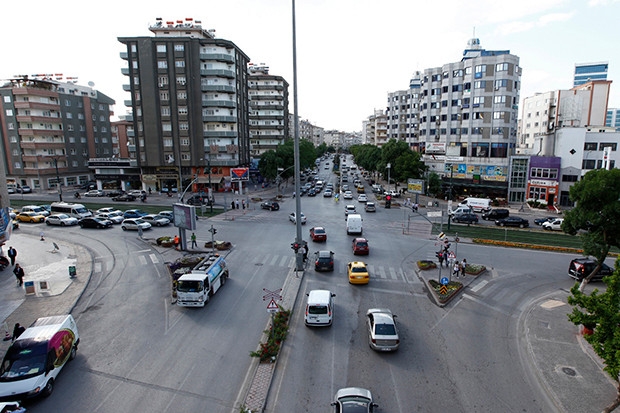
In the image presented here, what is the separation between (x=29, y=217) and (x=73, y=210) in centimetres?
513

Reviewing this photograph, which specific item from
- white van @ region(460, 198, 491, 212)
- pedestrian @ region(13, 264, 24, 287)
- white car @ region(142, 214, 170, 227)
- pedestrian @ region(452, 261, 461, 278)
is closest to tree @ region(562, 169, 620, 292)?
pedestrian @ region(452, 261, 461, 278)

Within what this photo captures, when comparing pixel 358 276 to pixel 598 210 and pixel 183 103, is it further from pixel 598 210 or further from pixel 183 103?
pixel 183 103

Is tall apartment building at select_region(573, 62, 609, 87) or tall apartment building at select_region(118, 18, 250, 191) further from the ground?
tall apartment building at select_region(573, 62, 609, 87)

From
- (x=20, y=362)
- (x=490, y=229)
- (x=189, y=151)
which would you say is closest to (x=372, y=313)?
(x=20, y=362)

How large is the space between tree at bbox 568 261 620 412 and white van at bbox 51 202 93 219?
53.5m

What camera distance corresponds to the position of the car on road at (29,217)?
162 ft

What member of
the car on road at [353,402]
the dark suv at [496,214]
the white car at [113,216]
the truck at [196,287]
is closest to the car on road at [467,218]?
the dark suv at [496,214]

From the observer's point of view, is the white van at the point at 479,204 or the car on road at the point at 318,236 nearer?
the car on road at the point at 318,236

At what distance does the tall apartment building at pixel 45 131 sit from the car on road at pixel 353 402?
7677cm

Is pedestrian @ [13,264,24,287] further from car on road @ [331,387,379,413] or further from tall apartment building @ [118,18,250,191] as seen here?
tall apartment building @ [118,18,250,191]

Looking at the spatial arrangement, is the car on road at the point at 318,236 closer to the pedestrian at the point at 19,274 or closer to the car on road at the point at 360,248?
the car on road at the point at 360,248

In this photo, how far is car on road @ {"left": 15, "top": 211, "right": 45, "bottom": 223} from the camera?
49.4m

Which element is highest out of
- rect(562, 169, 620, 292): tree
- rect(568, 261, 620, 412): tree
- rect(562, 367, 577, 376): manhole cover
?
rect(562, 169, 620, 292): tree

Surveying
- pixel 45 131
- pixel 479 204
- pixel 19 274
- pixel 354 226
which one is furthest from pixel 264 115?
pixel 19 274
